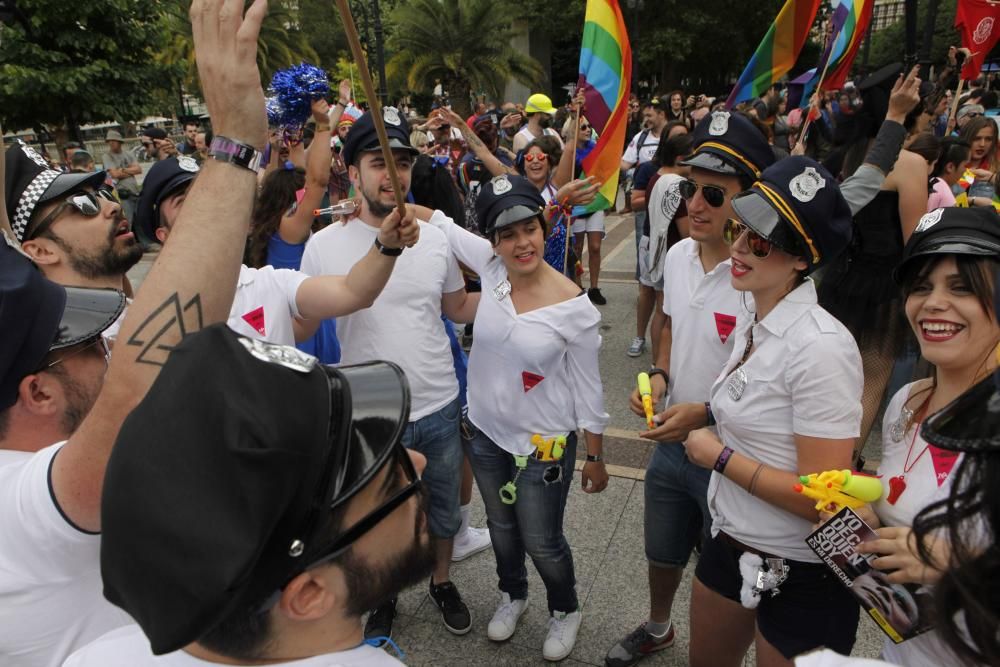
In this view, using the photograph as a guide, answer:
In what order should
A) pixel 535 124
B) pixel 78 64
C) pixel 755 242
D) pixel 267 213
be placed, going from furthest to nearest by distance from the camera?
1. pixel 78 64
2. pixel 535 124
3. pixel 267 213
4. pixel 755 242

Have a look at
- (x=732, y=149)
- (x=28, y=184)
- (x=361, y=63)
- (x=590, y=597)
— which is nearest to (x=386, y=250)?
(x=361, y=63)

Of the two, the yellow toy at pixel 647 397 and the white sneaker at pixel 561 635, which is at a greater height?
the yellow toy at pixel 647 397

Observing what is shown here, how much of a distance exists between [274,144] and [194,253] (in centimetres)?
461

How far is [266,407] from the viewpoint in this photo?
0.90 m

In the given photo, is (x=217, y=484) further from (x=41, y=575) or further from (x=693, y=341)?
(x=693, y=341)

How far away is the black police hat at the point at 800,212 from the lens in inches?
80.8

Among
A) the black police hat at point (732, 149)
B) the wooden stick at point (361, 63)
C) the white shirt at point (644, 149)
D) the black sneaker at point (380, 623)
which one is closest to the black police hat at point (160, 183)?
the wooden stick at point (361, 63)

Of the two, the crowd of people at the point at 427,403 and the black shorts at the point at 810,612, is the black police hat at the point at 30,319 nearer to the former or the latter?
the crowd of people at the point at 427,403

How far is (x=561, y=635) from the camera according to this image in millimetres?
3021

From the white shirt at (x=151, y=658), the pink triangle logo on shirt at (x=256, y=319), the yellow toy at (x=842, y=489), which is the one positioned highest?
the white shirt at (x=151, y=658)

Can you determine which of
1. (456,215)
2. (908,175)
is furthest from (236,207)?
(456,215)

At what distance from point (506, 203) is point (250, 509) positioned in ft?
7.12

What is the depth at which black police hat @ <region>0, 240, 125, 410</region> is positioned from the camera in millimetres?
1334

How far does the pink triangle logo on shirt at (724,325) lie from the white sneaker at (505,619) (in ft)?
5.45
